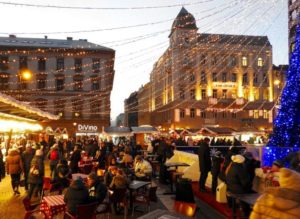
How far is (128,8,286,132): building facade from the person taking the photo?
62156mm

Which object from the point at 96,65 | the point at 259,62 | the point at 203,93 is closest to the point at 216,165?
the point at 96,65

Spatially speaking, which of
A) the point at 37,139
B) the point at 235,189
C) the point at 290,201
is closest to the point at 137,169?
the point at 235,189

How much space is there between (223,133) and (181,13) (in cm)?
3062

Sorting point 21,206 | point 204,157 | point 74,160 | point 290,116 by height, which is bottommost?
point 21,206

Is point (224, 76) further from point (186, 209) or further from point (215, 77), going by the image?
point (186, 209)

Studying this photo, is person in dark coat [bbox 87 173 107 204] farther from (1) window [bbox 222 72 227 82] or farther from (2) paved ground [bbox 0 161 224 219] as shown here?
(1) window [bbox 222 72 227 82]

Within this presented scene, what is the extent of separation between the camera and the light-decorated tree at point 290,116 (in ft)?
46.1

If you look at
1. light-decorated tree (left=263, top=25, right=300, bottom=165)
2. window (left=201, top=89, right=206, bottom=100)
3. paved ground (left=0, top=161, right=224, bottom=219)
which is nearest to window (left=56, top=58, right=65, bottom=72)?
window (left=201, top=89, right=206, bottom=100)

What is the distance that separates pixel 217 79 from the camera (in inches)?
2586

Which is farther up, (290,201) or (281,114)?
(281,114)

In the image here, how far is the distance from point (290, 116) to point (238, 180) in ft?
20.3

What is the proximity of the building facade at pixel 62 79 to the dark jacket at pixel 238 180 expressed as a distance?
160 ft

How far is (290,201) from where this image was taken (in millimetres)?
3877

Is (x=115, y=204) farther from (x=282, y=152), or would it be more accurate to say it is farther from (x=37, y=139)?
(x=37, y=139)
